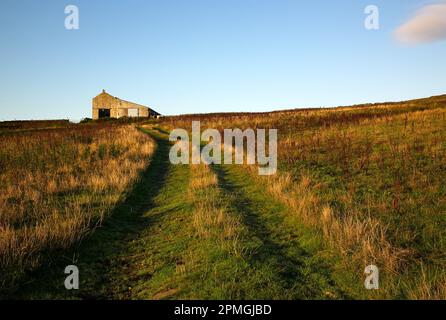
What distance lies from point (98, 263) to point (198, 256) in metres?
1.58

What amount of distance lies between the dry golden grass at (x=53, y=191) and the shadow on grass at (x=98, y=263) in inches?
7.5

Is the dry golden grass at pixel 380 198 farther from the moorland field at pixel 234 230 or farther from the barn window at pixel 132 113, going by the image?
the barn window at pixel 132 113

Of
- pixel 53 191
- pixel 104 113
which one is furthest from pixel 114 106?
pixel 53 191

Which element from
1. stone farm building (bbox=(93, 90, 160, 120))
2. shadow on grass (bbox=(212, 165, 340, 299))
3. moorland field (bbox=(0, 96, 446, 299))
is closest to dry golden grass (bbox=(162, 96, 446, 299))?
moorland field (bbox=(0, 96, 446, 299))

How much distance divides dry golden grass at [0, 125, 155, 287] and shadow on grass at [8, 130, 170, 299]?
0.19m

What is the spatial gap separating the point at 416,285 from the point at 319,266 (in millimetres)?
1301

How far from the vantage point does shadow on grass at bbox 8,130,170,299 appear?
14.6 ft

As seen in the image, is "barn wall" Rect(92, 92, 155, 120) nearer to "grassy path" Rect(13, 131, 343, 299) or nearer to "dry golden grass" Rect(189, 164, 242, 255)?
"dry golden grass" Rect(189, 164, 242, 255)

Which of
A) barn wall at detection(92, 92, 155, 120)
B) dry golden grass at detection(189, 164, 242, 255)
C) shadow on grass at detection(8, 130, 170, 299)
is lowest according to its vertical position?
shadow on grass at detection(8, 130, 170, 299)

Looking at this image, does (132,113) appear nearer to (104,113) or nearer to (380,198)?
(104,113)

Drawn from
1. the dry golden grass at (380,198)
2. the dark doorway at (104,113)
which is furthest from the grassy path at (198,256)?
the dark doorway at (104,113)

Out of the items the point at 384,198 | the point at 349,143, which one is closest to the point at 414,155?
the point at 349,143

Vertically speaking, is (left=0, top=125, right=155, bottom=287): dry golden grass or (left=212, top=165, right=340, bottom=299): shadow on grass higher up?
(left=0, top=125, right=155, bottom=287): dry golden grass
